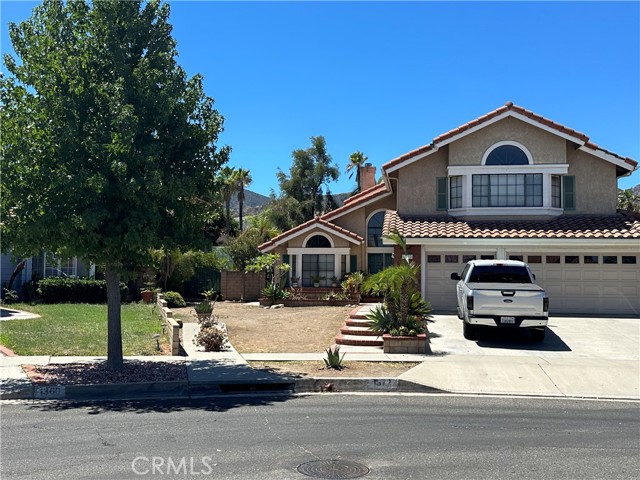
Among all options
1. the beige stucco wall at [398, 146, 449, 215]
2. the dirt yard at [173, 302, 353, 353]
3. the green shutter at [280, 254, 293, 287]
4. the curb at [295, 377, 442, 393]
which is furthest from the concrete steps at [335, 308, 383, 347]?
the green shutter at [280, 254, 293, 287]

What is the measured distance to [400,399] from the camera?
9.91 m

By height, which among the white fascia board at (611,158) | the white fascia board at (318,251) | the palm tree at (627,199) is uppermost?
the palm tree at (627,199)

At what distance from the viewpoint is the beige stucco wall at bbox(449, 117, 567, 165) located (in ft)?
71.0

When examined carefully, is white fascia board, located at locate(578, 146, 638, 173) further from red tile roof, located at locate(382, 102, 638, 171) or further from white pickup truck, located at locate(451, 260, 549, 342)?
white pickup truck, located at locate(451, 260, 549, 342)

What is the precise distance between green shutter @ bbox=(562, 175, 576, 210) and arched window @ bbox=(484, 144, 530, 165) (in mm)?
1636

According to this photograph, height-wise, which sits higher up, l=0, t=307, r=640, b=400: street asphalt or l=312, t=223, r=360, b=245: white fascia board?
l=312, t=223, r=360, b=245: white fascia board

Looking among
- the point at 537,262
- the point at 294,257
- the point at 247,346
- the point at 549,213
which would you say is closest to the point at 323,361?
the point at 247,346

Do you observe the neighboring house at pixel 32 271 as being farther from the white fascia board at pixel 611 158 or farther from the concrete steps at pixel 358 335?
the white fascia board at pixel 611 158

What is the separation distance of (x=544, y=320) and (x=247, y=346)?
7.03 metres

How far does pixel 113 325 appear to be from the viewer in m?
11.5

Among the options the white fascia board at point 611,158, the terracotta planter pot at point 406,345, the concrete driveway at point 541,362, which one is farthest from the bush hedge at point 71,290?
the white fascia board at point 611,158

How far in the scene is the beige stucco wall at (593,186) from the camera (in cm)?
2177

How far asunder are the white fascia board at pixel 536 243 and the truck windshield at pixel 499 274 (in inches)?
169

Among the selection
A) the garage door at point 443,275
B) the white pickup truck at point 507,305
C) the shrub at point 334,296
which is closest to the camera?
the white pickup truck at point 507,305
